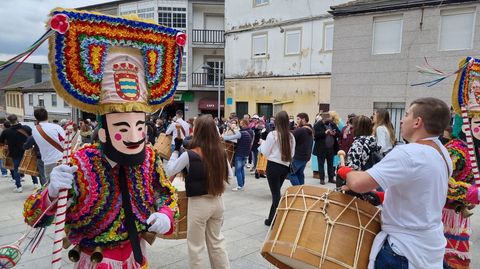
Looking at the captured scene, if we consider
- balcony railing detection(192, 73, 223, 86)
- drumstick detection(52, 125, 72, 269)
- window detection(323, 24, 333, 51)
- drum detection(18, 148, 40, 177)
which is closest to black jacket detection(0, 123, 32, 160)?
drum detection(18, 148, 40, 177)

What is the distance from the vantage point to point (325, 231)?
2.33 metres

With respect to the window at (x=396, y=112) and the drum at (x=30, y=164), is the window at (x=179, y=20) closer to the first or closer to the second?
the window at (x=396, y=112)

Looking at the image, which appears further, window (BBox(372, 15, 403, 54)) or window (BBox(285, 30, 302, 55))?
window (BBox(285, 30, 302, 55))

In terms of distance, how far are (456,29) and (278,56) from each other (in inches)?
345

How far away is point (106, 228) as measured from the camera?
2.38 meters

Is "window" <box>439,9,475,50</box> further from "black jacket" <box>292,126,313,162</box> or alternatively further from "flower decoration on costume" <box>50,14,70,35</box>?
"flower decoration on costume" <box>50,14,70,35</box>

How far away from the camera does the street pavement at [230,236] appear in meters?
4.19

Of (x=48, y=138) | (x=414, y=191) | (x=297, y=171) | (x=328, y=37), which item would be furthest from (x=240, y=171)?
(x=328, y=37)

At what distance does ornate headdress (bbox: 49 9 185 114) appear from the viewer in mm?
2170

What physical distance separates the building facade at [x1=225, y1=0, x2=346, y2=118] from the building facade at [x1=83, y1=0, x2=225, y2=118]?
4252 millimetres

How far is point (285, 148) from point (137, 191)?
3276 mm

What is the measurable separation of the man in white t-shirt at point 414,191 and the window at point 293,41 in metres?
16.1

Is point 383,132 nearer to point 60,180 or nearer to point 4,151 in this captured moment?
point 60,180

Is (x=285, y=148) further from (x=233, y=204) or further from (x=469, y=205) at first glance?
(x=469, y=205)
